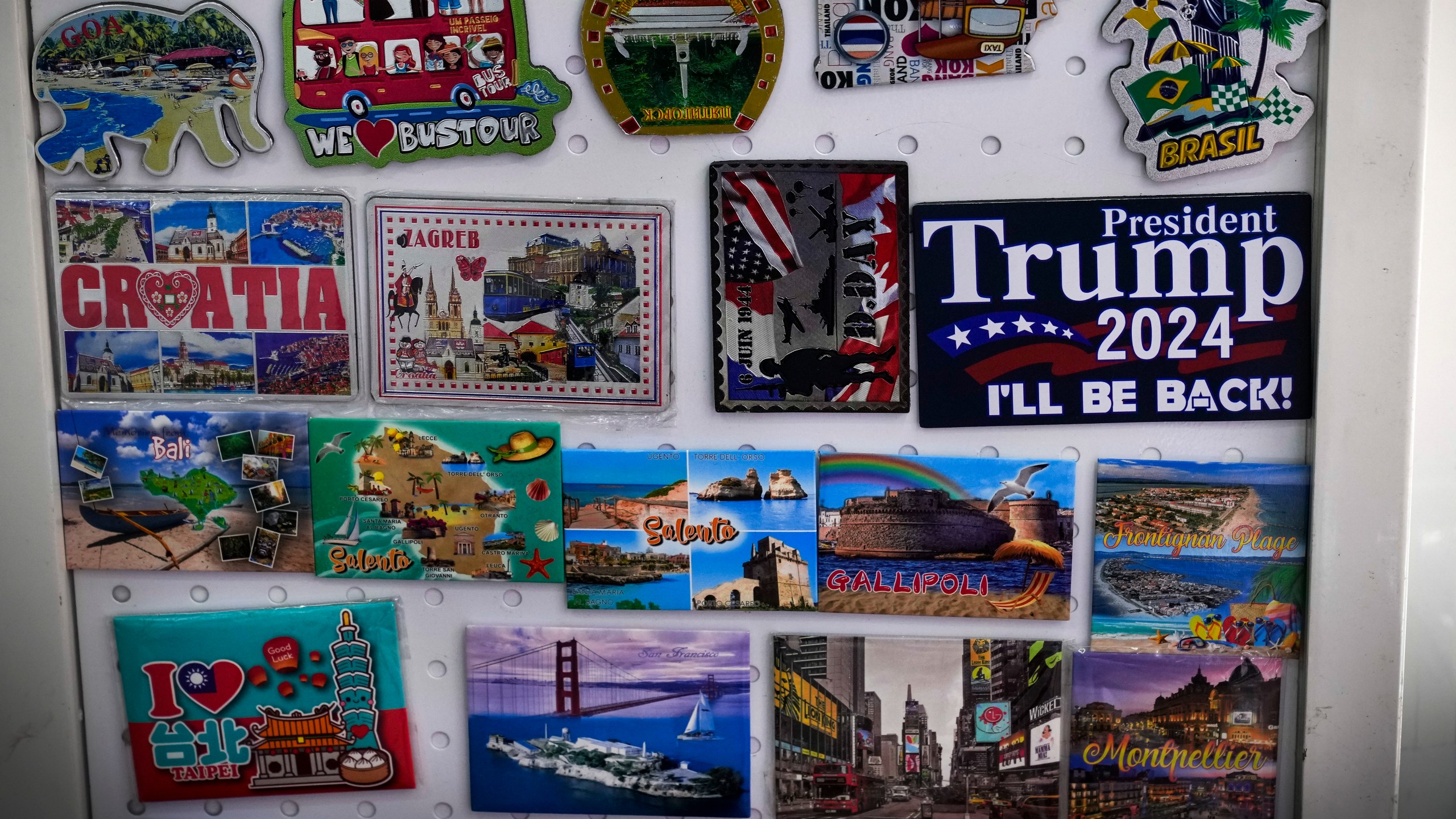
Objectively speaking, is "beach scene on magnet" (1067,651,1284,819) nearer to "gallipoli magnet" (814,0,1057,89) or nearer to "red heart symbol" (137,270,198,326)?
"gallipoli magnet" (814,0,1057,89)

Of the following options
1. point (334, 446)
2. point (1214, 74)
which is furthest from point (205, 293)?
point (1214, 74)

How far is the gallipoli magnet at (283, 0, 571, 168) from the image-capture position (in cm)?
102

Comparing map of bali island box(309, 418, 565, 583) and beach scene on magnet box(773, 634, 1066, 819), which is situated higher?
map of bali island box(309, 418, 565, 583)

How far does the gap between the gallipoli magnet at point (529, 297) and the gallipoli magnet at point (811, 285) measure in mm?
75

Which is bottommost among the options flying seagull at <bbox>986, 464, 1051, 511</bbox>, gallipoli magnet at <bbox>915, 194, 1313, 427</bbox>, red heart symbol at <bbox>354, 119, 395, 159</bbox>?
flying seagull at <bbox>986, 464, 1051, 511</bbox>

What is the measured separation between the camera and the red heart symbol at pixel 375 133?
1037mm

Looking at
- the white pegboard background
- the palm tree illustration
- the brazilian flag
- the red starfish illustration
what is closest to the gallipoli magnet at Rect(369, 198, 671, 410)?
the white pegboard background

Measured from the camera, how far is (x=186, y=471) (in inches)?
43.3

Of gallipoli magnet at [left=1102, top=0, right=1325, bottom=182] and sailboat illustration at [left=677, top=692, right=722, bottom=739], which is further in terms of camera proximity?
sailboat illustration at [left=677, top=692, right=722, bottom=739]

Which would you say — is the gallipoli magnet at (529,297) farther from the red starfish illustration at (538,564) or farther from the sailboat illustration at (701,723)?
the sailboat illustration at (701,723)

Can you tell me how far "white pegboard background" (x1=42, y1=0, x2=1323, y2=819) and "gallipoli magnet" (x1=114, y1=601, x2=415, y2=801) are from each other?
2 centimetres

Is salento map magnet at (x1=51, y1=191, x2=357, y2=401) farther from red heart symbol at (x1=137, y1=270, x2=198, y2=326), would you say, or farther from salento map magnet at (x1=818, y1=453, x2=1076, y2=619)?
salento map magnet at (x1=818, y1=453, x2=1076, y2=619)

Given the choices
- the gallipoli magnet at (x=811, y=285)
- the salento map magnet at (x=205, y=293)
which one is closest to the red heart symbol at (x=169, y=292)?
the salento map magnet at (x=205, y=293)

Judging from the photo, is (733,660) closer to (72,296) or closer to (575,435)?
(575,435)
